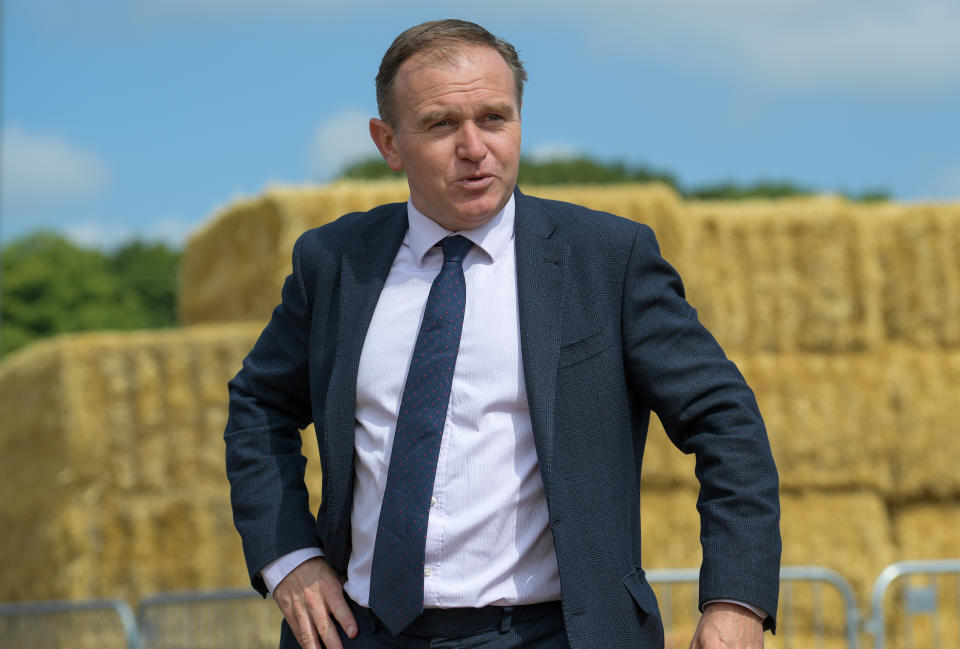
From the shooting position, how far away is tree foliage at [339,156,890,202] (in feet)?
111

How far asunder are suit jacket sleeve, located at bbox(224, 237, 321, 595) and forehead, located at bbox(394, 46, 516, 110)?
1.59ft

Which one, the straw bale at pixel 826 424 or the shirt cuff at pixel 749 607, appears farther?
the straw bale at pixel 826 424

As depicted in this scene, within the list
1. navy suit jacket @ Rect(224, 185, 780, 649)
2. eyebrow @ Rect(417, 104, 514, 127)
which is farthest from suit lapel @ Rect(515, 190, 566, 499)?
eyebrow @ Rect(417, 104, 514, 127)

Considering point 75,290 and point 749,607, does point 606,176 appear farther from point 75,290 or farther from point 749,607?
point 749,607

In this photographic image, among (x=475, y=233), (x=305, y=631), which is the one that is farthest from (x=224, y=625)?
(x=475, y=233)

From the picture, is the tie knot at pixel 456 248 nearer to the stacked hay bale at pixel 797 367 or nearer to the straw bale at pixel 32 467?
the stacked hay bale at pixel 797 367

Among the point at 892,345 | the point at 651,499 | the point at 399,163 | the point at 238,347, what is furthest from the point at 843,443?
the point at 399,163

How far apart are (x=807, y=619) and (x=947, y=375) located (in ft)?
7.20

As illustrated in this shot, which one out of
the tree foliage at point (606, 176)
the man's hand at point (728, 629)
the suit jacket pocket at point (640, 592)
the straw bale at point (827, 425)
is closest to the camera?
the man's hand at point (728, 629)

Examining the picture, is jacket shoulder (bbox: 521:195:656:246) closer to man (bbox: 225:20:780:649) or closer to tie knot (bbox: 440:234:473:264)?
man (bbox: 225:20:780:649)

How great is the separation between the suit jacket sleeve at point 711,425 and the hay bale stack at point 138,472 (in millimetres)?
6246

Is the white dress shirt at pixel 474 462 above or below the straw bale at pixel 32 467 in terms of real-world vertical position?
above

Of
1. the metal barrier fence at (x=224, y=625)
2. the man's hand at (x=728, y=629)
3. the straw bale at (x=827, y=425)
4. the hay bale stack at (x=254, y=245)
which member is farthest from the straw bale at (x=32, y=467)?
the man's hand at (x=728, y=629)

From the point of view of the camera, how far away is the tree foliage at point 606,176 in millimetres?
33688
